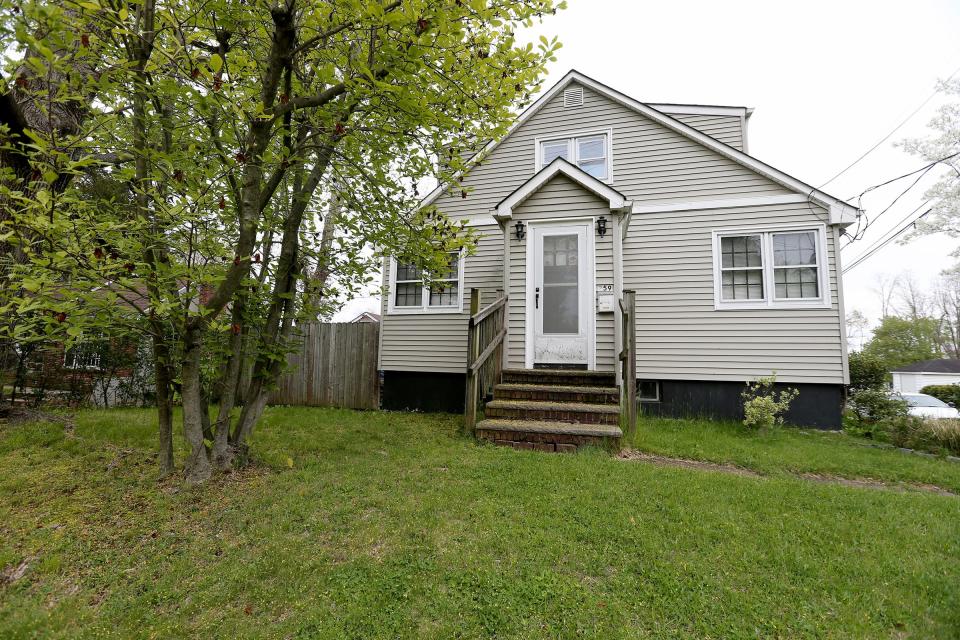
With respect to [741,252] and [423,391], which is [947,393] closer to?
[741,252]

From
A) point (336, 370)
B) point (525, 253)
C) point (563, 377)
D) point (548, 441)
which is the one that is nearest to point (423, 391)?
point (336, 370)

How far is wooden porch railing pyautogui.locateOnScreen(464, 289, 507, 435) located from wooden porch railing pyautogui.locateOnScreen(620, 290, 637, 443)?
1.78 meters

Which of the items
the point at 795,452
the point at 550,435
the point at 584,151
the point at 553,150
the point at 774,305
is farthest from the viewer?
the point at 553,150

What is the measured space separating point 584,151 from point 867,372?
7.60 meters

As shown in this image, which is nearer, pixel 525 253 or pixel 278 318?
pixel 278 318

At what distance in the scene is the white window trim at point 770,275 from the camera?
6681mm

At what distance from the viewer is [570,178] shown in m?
→ 6.36

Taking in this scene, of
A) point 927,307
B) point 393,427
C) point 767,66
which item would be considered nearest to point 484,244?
point 393,427

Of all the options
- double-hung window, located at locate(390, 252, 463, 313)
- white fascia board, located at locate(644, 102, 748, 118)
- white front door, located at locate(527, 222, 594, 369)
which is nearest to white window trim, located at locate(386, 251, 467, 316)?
Answer: double-hung window, located at locate(390, 252, 463, 313)

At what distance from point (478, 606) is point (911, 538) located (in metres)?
3.10

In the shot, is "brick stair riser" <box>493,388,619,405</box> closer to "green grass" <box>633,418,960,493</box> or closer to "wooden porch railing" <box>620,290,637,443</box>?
"wooden porch railing" <box>620,290,637,443</box>

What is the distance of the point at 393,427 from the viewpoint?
20.4 ft

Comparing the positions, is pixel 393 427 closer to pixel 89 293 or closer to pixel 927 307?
pixel 89 293

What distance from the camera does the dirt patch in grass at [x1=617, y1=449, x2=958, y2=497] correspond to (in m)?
4.03
